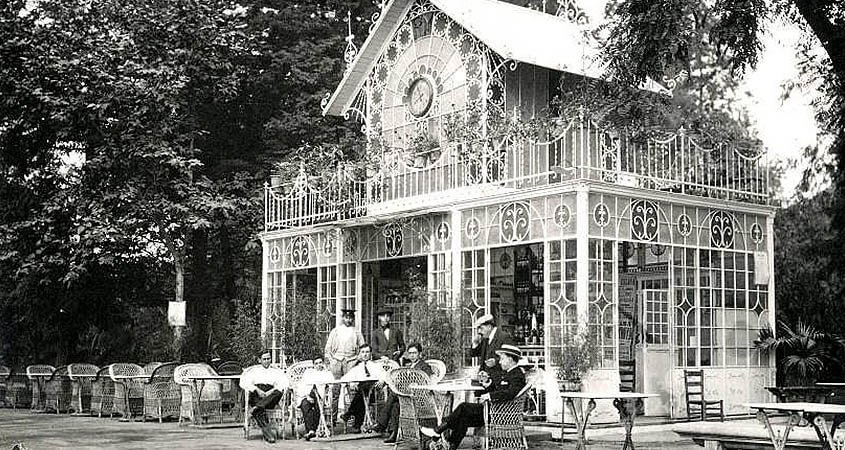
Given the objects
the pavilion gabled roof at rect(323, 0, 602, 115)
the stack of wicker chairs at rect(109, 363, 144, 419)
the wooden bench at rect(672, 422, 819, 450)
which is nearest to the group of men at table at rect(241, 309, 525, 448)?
the wooden bench at rect(672, 422, 819, 450)

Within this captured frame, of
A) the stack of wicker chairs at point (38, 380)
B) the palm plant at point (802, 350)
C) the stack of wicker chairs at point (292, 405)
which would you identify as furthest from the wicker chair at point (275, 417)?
the stack of wicker chairs at point (38, 380)

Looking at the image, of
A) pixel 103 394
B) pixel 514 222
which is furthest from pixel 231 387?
pixel 514 222

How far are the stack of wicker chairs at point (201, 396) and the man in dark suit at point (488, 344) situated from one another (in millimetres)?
4747

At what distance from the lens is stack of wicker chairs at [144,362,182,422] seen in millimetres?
16438

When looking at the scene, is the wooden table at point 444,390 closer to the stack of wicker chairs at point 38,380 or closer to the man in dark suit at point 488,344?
the man in dark suit at point 488,344

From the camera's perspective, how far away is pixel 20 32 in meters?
22.4

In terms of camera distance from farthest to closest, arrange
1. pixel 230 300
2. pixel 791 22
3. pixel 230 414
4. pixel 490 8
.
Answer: pixel 230 300 < pixel 490 8 < pixel 230 414 < pixel 791 22

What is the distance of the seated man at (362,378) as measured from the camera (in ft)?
44.5

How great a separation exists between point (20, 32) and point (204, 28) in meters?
3.79

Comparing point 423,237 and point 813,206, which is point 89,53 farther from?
point 813,206

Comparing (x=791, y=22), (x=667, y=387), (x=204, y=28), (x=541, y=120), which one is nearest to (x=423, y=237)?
(x=541, y=120)

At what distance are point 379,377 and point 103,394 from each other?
21.0 feet

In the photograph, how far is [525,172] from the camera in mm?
16859

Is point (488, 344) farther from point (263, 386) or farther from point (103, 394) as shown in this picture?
point (103, 394)
